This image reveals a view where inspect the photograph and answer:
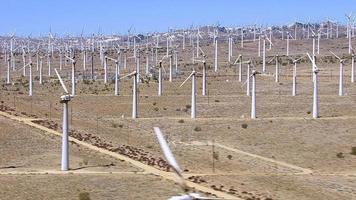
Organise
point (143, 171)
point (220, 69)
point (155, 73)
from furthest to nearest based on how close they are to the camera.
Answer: point (220, 69) < point (155, 73) < point (143, 171)

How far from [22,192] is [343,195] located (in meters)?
19.4

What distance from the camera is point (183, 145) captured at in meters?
68.4

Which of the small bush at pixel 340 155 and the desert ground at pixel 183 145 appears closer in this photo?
the desert ground at pixel 183 145

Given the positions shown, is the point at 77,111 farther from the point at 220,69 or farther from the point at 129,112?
the point at 220,69

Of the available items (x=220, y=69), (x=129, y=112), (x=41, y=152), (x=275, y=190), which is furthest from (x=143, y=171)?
(x=220, y=69)

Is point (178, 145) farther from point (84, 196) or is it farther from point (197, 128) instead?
point (84, 196)

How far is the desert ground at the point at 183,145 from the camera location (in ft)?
150

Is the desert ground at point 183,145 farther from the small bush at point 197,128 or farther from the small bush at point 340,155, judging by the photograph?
the small bush at point 340,155

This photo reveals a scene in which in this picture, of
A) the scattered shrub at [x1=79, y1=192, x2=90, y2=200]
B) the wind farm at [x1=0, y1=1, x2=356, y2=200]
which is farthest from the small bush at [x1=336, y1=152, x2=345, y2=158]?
the scattered shrub at [x1=79, y1=192, x2=90, y2=200]

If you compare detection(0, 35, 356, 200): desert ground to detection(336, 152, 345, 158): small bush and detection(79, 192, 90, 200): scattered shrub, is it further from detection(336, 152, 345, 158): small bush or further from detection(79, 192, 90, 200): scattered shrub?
detection(336, 152, 345, 158): small bush

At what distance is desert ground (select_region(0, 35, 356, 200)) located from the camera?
4569cm

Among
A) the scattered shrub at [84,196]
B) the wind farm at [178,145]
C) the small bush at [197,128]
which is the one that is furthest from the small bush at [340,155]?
the scattered shrub at [84,196]

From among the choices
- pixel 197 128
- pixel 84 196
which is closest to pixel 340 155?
pixel 197 128

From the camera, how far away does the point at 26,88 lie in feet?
436
